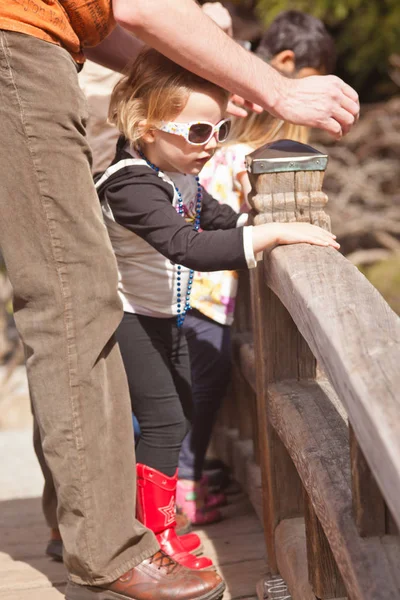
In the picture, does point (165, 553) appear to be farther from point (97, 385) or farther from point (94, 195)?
point (94, 195)

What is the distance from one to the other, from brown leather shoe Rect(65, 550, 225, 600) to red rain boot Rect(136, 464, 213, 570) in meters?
0.15

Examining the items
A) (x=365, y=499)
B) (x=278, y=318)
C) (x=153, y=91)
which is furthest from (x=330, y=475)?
(x=153, y=91)

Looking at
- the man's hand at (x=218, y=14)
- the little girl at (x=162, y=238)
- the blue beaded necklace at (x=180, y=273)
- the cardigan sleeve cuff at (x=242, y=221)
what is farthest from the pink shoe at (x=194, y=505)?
the man's hand at (x=218, y=14)

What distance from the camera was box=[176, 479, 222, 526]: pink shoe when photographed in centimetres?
297

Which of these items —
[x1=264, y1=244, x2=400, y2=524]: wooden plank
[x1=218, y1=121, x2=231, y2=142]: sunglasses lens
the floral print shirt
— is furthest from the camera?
the floral print shirt

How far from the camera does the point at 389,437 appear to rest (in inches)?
46.3

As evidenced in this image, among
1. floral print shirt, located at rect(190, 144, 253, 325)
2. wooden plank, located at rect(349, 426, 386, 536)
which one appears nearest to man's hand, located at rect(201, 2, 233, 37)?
floral print shirt, located at rect(190, 144, 253, 325)

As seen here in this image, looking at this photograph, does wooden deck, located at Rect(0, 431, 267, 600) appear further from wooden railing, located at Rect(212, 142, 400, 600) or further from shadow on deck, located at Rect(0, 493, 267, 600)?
wooden railing, located at Rect(212, 142, 400, 600)

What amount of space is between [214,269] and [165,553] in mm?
748

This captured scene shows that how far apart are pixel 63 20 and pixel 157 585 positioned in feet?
4.36

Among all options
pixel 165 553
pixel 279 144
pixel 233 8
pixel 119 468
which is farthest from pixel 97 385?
pixel 233 8

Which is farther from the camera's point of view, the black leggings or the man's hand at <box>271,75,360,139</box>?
the black leggings

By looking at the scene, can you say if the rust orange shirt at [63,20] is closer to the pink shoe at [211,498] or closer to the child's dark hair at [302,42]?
the pink shoe at [211,498]

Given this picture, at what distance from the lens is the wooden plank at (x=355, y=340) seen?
1.20m
